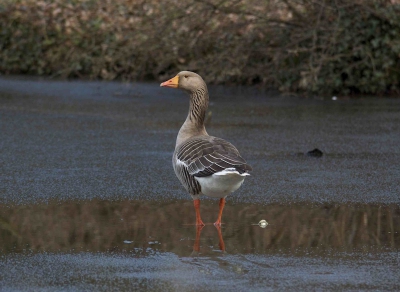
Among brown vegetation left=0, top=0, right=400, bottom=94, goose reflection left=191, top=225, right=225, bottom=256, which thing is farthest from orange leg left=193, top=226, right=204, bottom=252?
brown vegetation left=0, top=0, right=400, bottom=94

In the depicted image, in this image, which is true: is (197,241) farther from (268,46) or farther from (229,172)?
(268,46)

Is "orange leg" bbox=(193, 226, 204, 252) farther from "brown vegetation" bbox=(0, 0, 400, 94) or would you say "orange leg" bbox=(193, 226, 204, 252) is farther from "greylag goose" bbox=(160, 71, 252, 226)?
"brown vegetation" bbox=(0, 0, 400, 94)

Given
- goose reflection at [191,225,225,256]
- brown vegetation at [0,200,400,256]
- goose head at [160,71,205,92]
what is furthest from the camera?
goose head at [160,71,205,92]

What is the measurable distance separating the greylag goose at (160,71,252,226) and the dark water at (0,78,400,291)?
1.01 ft

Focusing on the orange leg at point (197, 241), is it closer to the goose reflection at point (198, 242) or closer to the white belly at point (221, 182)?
the goose reflection at point (198, 242)


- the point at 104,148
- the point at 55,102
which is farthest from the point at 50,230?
the point at 55,102

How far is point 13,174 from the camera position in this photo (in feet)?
26.2

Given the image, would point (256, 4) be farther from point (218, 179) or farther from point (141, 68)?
point (218, 179)

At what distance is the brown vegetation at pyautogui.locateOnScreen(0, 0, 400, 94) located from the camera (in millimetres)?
14539

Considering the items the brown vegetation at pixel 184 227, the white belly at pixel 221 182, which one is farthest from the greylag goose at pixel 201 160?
the brown vegetation at pixel 184 227

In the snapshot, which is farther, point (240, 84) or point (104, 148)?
point (240, 84)

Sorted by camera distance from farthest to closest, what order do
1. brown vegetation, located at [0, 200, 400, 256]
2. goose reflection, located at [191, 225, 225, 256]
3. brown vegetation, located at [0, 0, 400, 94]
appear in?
brown vegetation, located at [0, 0, 400, 94]
brown vegetation, located at [0, 200, 400, 256]
goose reflection, located at [191, 225, 225, 256]

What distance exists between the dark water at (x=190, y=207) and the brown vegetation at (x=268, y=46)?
2.13 meters

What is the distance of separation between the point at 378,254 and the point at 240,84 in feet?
37.8
